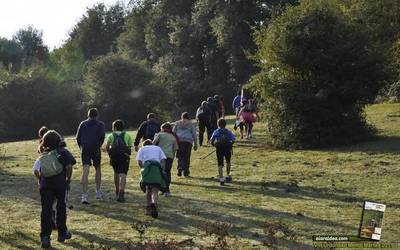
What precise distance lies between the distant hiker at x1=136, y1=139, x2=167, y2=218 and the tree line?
38.3 ft

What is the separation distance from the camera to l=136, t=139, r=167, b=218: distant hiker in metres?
11.8

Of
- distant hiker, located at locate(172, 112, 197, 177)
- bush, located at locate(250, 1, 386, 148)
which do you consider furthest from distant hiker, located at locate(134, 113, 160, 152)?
bush, located at locate(250, 1, 386, 148)

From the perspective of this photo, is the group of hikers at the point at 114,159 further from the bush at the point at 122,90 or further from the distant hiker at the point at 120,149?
the bush at the point at 122,90

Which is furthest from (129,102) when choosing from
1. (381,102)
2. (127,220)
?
(127,220)

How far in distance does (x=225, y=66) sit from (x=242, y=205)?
43785mm

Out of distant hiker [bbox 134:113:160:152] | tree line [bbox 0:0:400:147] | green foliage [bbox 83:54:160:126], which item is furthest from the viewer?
green foliage [bbox 83:54:160:126]

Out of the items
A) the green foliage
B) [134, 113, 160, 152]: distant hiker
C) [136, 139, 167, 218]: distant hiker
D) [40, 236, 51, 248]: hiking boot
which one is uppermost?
the green foliage

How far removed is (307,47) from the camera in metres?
23.0

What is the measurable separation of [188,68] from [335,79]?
34.7m

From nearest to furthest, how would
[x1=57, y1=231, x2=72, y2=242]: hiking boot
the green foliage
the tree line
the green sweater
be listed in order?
[x1=57, y1=231, x2=72, y2=242]: hiking boot
the green sweater
the tree line
the green foliage

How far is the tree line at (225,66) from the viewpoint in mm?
22859

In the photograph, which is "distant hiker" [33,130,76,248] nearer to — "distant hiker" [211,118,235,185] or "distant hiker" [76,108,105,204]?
"distant hiker" [76,108,105,204]

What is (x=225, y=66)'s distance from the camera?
56500 mm

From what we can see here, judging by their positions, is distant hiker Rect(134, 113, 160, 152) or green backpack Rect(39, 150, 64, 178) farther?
distant hiker Rect(134, 113, 160, 152)
